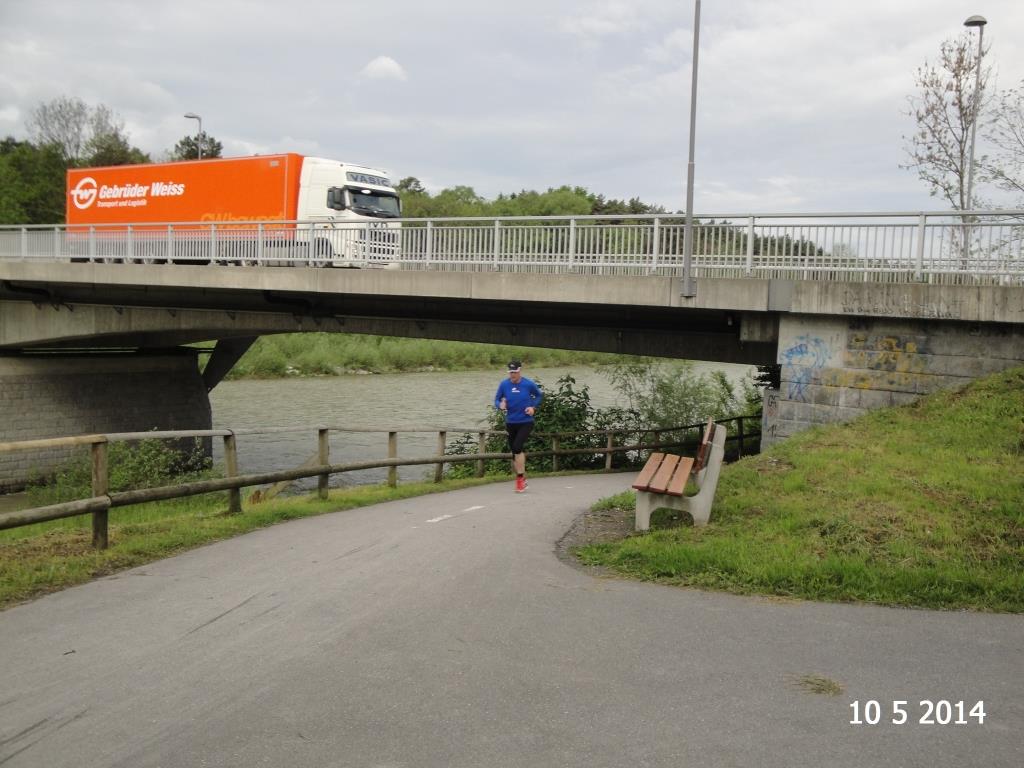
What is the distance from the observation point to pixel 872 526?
22.0ft

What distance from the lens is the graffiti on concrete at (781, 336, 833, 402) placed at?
12.6 metres

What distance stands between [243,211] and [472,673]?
2156 cm

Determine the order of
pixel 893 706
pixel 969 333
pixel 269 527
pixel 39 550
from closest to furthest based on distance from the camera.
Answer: pixel 893 706 → pixel 39 550 → pixel 269 527 → pixel 969 333

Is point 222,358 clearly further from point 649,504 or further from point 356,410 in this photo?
point 649,504

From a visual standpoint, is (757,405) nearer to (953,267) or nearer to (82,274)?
(953,267)

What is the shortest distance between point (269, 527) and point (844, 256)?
9.00m

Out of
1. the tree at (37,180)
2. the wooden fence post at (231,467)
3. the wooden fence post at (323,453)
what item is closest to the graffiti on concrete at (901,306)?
the wooden fence post at (323,453)

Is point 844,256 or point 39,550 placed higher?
point 844,256

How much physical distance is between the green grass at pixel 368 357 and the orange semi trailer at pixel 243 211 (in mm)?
19685

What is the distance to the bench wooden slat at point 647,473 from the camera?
758 cm

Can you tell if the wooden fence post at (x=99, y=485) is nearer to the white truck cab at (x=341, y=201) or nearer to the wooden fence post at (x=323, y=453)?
the wooden fence post at (x=323, y=453)

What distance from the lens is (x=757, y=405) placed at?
23109 mm

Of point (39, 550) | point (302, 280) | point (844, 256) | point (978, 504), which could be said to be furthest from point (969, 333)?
point (302, 280)

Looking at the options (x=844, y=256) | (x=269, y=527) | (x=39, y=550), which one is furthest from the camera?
(x=844, y=256)
